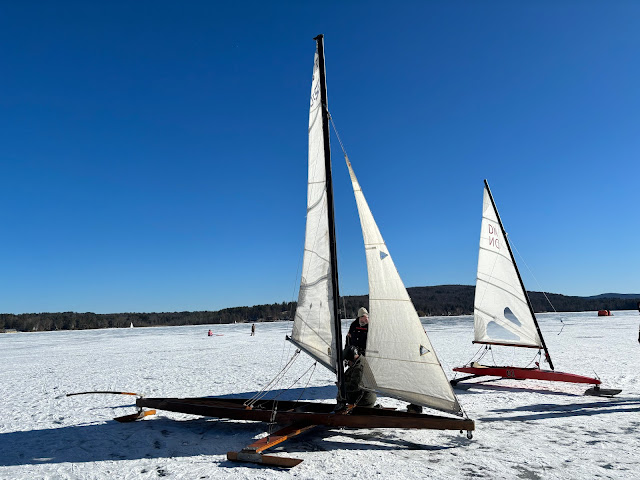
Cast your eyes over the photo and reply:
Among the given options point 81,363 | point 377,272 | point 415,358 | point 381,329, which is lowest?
point 81,363

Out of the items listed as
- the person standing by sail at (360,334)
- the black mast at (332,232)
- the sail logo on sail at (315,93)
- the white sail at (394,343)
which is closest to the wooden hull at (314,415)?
the white sail at (394,343)

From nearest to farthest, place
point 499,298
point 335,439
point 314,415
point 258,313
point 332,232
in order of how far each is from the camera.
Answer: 1. point 314,415
2. point 335,439
3. point 332,232
4. point 499,298
5. point 258,313

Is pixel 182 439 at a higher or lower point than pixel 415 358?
lower

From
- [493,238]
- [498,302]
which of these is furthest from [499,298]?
[493,238]

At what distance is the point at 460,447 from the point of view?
16.6 feet

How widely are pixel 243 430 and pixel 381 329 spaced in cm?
266

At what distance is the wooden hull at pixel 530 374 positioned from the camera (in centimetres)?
784

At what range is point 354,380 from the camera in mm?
6234

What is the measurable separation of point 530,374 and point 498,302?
5.72 ft

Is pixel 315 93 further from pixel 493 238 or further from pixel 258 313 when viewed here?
pixel 258 313

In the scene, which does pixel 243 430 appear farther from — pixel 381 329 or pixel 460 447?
pixel 460 447

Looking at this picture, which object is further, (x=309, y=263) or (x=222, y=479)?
(x=309, y=263)

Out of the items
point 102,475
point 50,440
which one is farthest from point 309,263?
point 50,440

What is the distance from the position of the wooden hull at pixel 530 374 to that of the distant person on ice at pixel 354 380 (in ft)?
11.4
